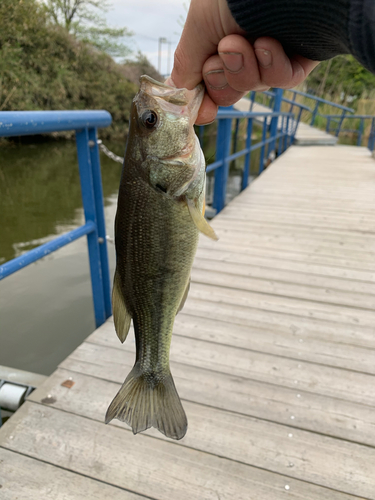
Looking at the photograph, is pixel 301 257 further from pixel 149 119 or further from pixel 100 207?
pixel 149 119

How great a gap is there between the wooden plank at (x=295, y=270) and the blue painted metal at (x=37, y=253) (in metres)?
1.40

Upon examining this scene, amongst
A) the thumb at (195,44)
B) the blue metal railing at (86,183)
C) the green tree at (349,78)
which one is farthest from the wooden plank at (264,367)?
the green tree at (349,78)

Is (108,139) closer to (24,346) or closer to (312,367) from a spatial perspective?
(24,346)

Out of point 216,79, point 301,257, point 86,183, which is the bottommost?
point 301,257

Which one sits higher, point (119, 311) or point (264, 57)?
point (264, 57)

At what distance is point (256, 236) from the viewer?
3.87 meters

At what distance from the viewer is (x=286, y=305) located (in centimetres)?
256

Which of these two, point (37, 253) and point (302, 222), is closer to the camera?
point (37, 253)

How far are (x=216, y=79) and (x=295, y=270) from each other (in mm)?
2319

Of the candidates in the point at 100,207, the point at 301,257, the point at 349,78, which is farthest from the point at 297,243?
the point at 349,78

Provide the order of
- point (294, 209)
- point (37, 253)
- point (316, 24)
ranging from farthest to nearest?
1. point (294, 209)
2. point (37, 253)
3. point (316, 24)

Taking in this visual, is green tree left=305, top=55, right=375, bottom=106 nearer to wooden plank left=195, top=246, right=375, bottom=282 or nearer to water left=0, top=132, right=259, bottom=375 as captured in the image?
water left=0, top=132, right=259, bottom=375

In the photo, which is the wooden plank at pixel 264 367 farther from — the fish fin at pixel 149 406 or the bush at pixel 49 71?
the bush at pixel 49 71

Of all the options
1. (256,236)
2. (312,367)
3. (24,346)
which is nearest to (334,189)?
(256,236)
